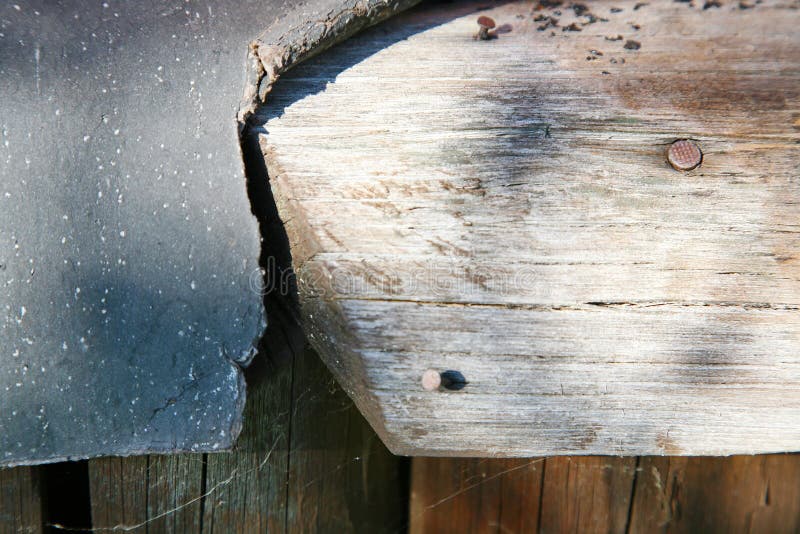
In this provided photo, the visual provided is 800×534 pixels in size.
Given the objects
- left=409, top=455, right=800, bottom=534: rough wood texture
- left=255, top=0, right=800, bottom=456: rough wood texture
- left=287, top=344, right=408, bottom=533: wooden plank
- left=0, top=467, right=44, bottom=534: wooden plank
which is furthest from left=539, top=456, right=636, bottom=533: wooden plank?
left=0, top=467, right=44, bottom=534: wooden plank

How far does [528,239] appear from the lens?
0.95m

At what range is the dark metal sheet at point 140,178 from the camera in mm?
921

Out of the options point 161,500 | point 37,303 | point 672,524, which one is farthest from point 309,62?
point 672,524

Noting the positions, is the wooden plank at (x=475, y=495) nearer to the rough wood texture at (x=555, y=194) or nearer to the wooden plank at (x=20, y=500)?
the rough wood texture at (x=555, y=194)

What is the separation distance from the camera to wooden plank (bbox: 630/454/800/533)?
1482mm

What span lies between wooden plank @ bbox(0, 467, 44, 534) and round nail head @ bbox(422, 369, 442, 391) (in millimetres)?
880

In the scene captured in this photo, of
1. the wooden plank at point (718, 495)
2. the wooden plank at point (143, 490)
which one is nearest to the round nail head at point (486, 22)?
the wooden plank at point (143, 490)

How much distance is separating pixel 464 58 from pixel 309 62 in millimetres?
269

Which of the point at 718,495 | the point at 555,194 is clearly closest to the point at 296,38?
the point at 555,194

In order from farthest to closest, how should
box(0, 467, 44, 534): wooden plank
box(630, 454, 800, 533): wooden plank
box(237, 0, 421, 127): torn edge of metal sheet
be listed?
box(630, 454, 800, 533): wooden plank, box(0, 467, 44, 534): wooden plank, box(237, 0, 421, 127): torn edge of metal sheet

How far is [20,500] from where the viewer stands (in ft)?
3.91

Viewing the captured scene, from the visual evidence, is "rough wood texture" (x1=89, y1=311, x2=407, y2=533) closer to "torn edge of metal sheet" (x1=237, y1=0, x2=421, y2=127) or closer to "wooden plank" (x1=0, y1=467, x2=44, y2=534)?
"wooden plank" (x1=0, y1=467, x2=44, y2=534)

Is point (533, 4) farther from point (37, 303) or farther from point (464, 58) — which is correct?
point (37, 303)

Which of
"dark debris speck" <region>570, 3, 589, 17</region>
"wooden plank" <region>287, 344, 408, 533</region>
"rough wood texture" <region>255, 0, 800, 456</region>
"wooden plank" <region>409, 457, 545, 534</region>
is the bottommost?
"wooden plank" <region>409, 457, 545, 534</region>
